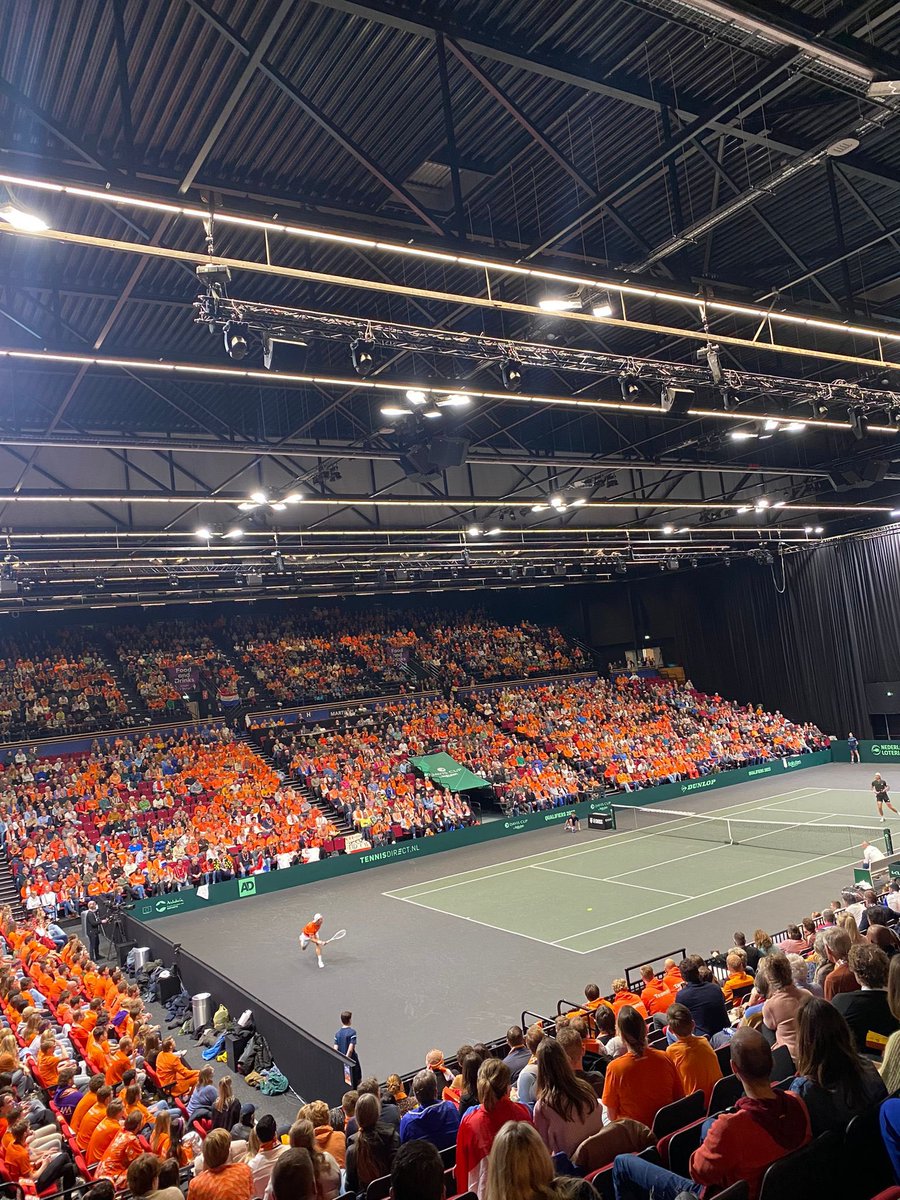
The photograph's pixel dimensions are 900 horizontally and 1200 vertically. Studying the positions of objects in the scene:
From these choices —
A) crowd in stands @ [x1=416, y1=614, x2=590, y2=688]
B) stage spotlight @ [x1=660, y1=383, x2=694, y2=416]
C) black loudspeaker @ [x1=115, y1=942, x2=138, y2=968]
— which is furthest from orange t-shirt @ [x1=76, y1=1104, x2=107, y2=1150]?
crowd in stands @ [x1=416, y1=614, x2=590, y2=688]

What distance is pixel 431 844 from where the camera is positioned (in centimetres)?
2725

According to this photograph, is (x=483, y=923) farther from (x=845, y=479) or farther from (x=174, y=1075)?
(x=845, y=479)

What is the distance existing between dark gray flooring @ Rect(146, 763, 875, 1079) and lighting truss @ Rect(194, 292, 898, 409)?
31.7 feet

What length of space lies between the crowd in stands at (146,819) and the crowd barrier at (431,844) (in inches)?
19.9

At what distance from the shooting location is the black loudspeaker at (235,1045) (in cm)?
1253

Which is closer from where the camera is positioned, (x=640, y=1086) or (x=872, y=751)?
(x=640, y=1086)

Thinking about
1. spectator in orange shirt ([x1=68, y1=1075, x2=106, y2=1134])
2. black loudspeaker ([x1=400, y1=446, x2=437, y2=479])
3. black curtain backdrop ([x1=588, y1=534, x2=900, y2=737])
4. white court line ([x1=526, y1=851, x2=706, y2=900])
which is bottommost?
white court line ([x1=526, y1=851, x2=706, y2=900])

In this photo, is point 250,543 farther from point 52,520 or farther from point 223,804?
point 223,804

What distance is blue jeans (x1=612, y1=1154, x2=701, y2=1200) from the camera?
3.94m

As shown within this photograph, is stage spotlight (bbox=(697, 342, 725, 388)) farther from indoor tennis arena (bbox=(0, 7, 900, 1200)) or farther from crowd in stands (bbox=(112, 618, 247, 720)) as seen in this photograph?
crowd in stands (bbox=(112, 618, 247, 720))

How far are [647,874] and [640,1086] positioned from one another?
16534 millimetres

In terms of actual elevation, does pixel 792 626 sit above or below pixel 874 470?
below

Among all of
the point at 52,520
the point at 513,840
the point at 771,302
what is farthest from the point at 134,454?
the point at 513,840

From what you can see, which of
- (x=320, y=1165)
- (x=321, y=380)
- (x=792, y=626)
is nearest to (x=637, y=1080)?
(x=320, y=1165)
